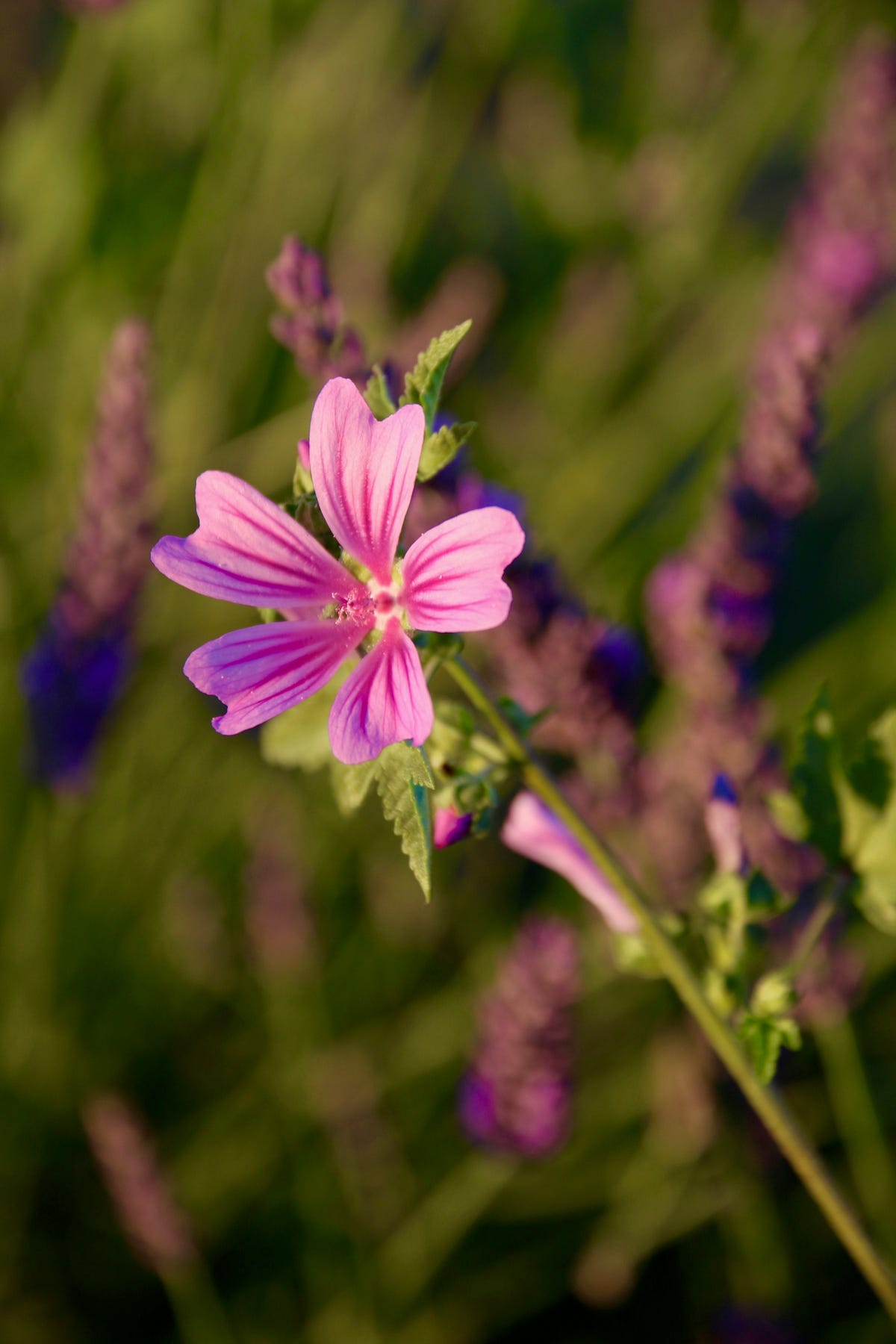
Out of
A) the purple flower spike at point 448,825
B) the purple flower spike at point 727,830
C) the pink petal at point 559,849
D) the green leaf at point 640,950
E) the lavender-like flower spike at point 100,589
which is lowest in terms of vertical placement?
the green leaf at point 640,950

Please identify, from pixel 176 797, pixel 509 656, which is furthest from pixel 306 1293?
pixel 509 656

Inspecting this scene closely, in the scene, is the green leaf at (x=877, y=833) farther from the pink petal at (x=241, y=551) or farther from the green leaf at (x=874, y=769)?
the pink petal at (x=241, y=551)

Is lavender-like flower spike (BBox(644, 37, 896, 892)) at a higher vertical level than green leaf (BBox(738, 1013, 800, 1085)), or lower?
higher

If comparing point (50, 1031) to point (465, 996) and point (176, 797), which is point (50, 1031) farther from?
point (465, 996)

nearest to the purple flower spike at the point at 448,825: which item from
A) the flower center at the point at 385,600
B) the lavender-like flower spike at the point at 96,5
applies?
the flower center at the point at 385,600

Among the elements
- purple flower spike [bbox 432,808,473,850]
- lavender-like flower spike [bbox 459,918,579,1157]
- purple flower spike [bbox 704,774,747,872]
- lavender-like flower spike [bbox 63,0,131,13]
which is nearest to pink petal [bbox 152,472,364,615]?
purple flower spike [bbox 432,808,473,850]

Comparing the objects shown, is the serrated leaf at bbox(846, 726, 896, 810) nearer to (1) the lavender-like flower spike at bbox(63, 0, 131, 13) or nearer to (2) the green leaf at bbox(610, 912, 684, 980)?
(2) the green leaf at bbox(610, 912, 684, 980)
